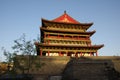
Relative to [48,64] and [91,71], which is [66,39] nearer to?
[48,64]

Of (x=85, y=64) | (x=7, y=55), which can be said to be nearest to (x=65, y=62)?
(x=85, y=64)

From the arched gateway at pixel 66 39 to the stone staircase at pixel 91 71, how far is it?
10.5 meters

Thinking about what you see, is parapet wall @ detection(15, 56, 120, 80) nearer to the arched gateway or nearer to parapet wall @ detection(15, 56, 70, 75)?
parapet wall @ detection(15, 56, 70, 75)

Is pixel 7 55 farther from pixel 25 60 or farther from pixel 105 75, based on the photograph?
pixel 105 75

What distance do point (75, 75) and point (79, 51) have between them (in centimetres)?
1242

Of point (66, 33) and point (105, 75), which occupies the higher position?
point (66, 33)

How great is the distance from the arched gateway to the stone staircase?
10.5 metres

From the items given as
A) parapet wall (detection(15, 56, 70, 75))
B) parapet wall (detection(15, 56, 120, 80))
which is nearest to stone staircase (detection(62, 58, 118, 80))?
parapet wall (detection(15, 56, 120, 80))

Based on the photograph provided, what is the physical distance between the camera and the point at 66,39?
96.4 ft

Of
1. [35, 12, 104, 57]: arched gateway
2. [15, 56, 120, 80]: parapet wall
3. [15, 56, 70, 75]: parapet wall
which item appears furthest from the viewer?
[35, 12, 104, 57]: arched gateway

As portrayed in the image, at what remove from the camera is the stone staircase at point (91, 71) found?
16391 mm

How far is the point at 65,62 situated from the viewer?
885 inches

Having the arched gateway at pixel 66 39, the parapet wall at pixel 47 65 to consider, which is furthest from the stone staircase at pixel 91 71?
the arched gateway at pixel 66 39

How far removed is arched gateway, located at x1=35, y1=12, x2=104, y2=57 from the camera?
2794 centimetres
